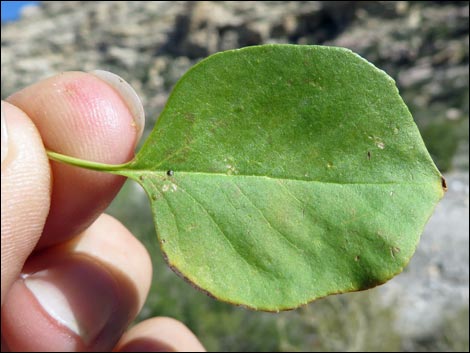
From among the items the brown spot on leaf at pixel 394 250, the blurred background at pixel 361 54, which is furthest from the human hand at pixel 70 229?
the blurred background at pixel 361 54

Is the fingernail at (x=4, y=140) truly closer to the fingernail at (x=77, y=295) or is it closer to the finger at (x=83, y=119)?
the finger at (x=83, y=119)

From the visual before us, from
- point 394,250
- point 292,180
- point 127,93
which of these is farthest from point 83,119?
point 394,250

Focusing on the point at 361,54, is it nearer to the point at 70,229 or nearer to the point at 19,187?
the point at 70,229

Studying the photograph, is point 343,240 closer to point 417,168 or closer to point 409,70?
point 417,168

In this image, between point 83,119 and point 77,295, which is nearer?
point 83,119

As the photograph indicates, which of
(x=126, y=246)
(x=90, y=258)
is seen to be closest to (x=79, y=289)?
(x=90, y=258)

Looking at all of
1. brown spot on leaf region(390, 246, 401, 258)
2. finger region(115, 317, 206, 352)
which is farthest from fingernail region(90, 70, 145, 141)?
finger region(115, 317, 206, 352)

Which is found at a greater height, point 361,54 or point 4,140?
point 4,140
